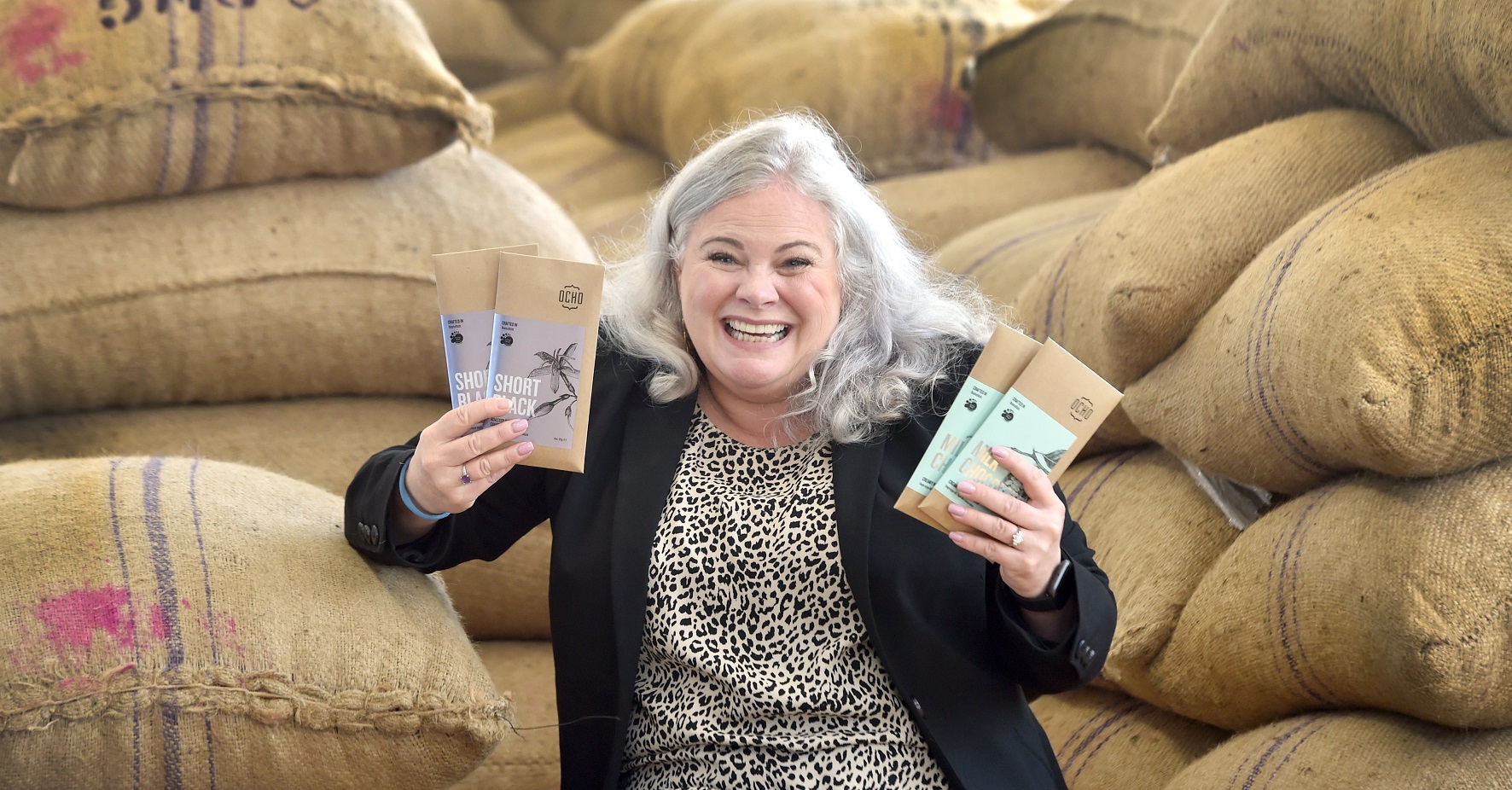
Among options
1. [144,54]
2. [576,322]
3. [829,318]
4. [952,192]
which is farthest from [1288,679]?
[144,54]

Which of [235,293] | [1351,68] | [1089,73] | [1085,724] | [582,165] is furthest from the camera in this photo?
[582,165]

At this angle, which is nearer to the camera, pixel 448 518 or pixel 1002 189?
pixel 448 518

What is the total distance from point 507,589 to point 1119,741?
857mm

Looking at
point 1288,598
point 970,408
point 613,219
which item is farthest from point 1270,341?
point 613,219

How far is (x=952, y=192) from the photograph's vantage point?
2.52m

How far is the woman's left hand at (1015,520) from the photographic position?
3.81ft

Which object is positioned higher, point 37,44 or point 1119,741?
point 37,44

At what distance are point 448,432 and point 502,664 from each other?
2.35ft

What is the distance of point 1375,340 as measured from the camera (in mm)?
1188

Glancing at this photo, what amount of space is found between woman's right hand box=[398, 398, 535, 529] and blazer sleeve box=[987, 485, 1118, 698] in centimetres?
49

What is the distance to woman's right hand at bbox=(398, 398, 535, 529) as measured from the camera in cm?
123

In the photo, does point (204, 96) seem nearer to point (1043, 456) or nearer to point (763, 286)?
point (763, 286)

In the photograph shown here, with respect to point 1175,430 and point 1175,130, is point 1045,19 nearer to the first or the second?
point 1175,130

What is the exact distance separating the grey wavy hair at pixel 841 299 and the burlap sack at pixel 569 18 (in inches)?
98.5
